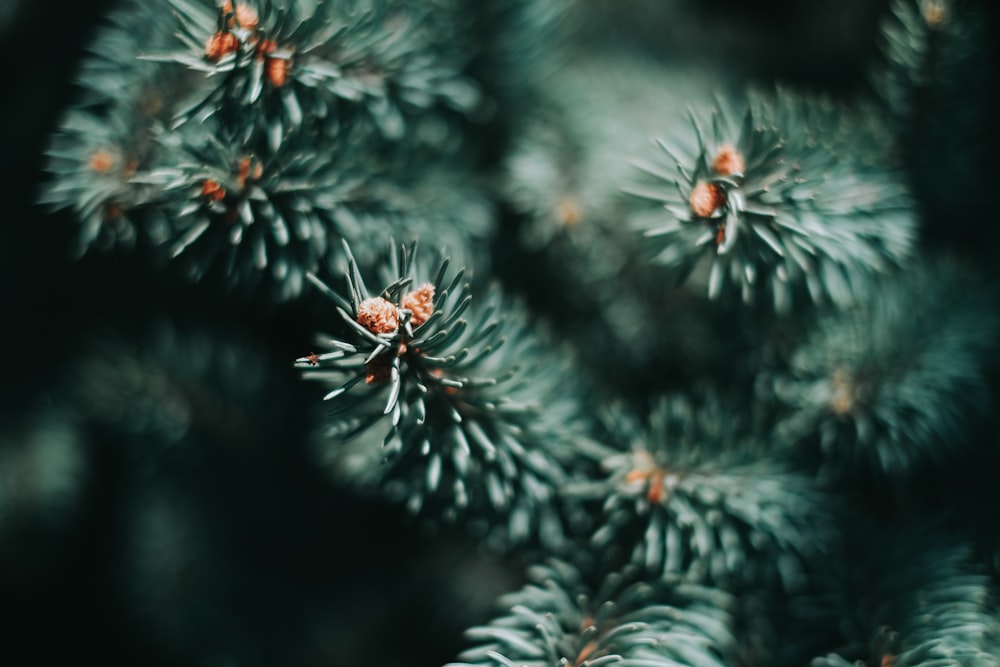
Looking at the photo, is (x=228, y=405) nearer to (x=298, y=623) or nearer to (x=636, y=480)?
(x=298, y=623)

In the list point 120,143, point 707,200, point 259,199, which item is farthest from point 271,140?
point 707,200

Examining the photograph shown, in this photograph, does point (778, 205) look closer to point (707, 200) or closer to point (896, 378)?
point (707, 200)

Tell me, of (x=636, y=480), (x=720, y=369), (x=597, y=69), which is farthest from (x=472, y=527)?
(x=597, y=69)

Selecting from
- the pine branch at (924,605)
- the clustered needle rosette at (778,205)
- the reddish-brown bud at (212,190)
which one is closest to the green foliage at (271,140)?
the reddish-brown bud at (212,190)

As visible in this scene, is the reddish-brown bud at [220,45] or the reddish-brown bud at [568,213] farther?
the reddish-brown bud at [568,213]

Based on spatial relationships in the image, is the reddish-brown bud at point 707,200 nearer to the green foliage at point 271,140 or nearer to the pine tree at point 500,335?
the pine tree at point 500,335

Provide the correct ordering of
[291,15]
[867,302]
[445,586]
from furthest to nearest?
[445,586] → [867,302] → [291,15]
